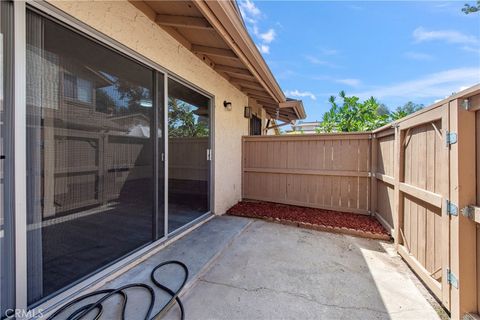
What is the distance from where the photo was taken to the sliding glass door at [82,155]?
55.9 inches

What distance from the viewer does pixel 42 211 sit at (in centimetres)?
146

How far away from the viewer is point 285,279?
208cm

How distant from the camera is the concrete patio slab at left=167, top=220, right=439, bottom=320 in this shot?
1652 millimetres

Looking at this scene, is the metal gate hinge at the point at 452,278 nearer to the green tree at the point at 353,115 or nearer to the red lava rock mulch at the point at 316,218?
the red lava rock mulch at the point at 316,218

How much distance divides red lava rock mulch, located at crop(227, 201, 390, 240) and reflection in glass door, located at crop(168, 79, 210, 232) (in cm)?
100

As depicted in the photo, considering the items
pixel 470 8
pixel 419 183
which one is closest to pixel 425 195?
pixel 419 183

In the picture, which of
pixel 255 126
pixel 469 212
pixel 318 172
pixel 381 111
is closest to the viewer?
pixel 469 212

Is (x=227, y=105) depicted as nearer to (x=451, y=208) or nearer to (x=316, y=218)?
(x=316, y=218)

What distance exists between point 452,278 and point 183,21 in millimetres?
3359

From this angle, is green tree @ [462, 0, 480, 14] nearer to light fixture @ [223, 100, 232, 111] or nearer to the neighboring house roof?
the neighboring house roof

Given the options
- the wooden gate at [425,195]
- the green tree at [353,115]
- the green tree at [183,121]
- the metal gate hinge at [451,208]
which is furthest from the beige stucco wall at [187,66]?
the green tree at [353,115]

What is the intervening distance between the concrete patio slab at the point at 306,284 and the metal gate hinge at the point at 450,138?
132 centimetres

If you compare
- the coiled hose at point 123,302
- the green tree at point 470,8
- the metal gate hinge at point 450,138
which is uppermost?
the green tree at point 470,8

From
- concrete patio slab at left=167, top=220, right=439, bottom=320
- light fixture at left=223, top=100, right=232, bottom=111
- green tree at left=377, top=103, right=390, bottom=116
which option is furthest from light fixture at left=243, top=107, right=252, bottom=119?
green tree at left=377, top=103, right=390, bottom=116
